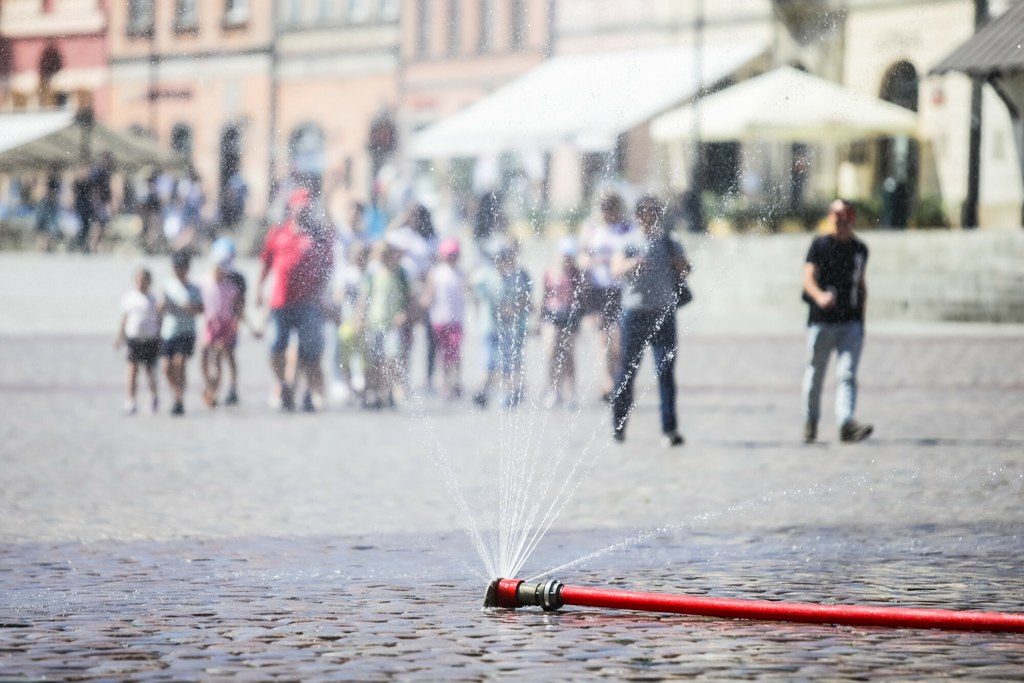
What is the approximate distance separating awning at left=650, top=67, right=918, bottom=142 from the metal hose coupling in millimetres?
21214

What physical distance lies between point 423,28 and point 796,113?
26556 mm

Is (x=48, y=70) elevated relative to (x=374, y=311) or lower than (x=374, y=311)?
elevated

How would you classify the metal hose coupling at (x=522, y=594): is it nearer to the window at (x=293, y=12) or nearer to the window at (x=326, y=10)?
the window at (x=326, y=10)

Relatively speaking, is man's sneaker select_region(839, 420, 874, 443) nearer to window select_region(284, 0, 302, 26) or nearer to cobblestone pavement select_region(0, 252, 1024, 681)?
cobblestone pavement select_region(0, 252, 1024, 681)

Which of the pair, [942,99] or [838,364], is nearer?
[838,364]

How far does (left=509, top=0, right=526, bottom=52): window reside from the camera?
51812 mm

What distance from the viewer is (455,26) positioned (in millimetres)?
54125

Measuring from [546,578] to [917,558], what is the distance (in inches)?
62.6

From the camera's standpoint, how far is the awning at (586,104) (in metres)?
35.2

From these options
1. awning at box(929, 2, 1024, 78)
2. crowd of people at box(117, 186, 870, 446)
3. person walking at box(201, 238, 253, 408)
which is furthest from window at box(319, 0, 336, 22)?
person walking at box(201, 238, 253, 408)

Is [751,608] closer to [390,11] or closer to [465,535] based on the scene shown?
[465,535]

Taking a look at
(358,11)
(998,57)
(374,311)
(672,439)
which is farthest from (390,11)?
(672,439)

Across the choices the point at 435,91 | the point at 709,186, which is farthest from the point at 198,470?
the point at 435,91

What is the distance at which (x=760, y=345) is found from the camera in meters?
23.9
